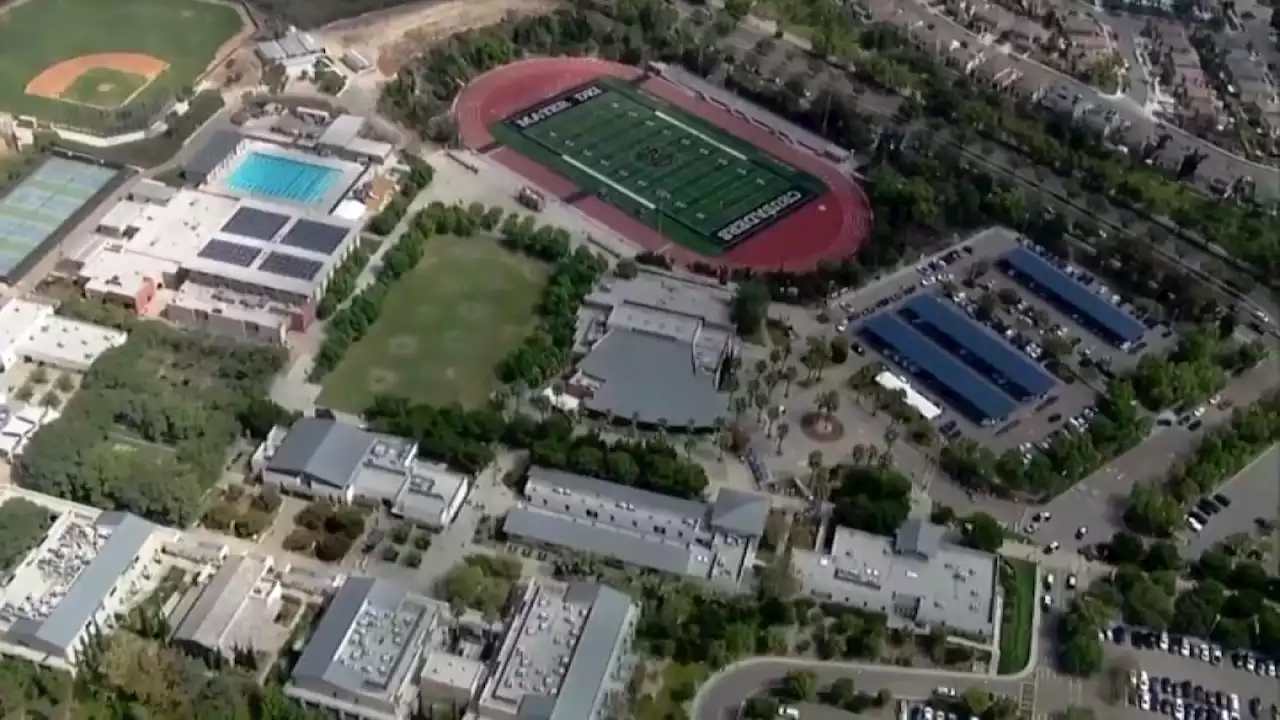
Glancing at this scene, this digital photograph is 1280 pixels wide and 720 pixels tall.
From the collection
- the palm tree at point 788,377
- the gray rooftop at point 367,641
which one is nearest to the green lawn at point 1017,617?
the palm tree at point 788,377

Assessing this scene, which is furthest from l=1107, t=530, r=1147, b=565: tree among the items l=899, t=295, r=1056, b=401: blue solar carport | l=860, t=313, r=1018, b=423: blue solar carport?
l=899, t=295, r=1056, b=401: blue solar carport

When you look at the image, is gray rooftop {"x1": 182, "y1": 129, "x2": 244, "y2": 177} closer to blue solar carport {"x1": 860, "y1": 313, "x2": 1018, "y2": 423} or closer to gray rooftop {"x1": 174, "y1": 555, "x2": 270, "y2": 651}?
gray rooftop {"x1": 174, "y1": 555, "x2": 270, "y2": 651}

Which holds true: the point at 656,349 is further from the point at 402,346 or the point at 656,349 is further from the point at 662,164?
the point at 662,164

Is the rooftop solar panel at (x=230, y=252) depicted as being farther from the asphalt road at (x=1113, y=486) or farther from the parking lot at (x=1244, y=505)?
the parking lot at (x=1244, y=505)

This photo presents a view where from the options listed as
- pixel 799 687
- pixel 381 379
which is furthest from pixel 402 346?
pixel 799 687

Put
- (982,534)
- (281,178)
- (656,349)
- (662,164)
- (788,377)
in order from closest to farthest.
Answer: (982,534), (788,377), (656,349), (281,178), (662,164)

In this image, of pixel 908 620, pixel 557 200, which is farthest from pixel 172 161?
pixel 908 620

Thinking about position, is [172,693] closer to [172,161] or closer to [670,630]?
[670,630]

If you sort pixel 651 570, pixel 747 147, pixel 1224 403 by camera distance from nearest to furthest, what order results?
pixel 651 570, pixel 1224 403, pixel 747 147
